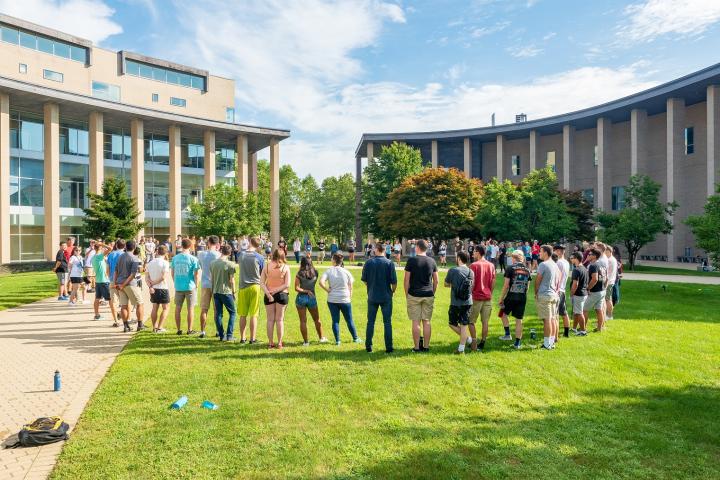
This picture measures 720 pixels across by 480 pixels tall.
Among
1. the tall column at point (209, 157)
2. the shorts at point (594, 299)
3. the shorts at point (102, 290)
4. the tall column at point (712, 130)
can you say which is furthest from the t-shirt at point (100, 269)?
the tall column at point (712, 130)

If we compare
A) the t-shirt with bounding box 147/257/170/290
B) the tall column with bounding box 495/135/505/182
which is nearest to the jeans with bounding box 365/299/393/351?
the t-shirt with bounding box 147/257/170/290

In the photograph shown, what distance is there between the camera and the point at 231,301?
32.4ft

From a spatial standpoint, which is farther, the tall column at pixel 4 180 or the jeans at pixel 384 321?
the tall column at pixel 4 180

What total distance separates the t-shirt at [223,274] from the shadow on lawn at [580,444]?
5.38 m

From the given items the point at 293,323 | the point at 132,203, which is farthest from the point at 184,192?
the point at 293,323

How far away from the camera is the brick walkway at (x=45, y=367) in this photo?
5.05m

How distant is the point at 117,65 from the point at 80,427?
4654 centimetres

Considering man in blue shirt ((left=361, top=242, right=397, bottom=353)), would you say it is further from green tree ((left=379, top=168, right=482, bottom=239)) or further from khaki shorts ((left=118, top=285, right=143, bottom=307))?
green tree ((left=379, top=168, right=482, bottom=239))

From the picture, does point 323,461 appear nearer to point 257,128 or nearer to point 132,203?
point 132,203

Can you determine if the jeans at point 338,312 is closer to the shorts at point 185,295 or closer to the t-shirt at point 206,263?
the t-shirt at point 206,263

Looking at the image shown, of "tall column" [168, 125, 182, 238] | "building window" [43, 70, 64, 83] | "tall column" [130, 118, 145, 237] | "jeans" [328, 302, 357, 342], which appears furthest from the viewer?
"tall column" [168, 125, 182, 238]

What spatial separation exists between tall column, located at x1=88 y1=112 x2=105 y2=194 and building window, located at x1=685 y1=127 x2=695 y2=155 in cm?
4767

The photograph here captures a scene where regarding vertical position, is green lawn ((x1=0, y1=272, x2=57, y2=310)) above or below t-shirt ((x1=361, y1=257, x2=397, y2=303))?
below

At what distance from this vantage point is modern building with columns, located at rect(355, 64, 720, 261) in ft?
121
